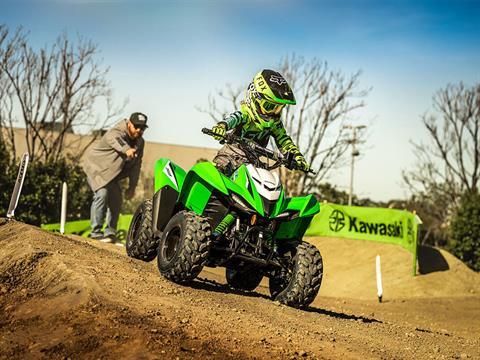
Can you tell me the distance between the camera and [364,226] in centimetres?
2027

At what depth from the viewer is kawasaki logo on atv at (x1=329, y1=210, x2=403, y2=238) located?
2000cm

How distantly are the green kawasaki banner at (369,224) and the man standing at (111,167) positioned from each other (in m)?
8.56

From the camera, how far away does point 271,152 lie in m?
7.96

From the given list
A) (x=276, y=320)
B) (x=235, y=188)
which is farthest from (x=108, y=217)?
(x=276, y=320)

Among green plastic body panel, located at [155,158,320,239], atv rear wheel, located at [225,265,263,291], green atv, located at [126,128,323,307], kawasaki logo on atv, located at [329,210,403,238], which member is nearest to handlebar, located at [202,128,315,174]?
green atv, located at [126,128,323,307]

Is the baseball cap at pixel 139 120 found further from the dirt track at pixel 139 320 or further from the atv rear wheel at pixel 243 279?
the atv rear wheel at pixel 243 279

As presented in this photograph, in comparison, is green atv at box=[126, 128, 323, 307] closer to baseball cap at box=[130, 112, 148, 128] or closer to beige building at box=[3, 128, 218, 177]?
baseball cap at box=[130, 112, 148, 128]

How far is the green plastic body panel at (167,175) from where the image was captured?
8.45m

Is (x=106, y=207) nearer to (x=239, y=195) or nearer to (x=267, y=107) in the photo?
(x=267, y=107)

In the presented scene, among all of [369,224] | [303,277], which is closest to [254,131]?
[303,277]

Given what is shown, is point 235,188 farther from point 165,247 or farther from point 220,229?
point 165,247

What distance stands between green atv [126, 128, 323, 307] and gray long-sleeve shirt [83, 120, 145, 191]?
4251mm

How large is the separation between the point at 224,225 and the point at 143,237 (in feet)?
5.99

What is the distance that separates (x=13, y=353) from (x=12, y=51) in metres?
23.8
